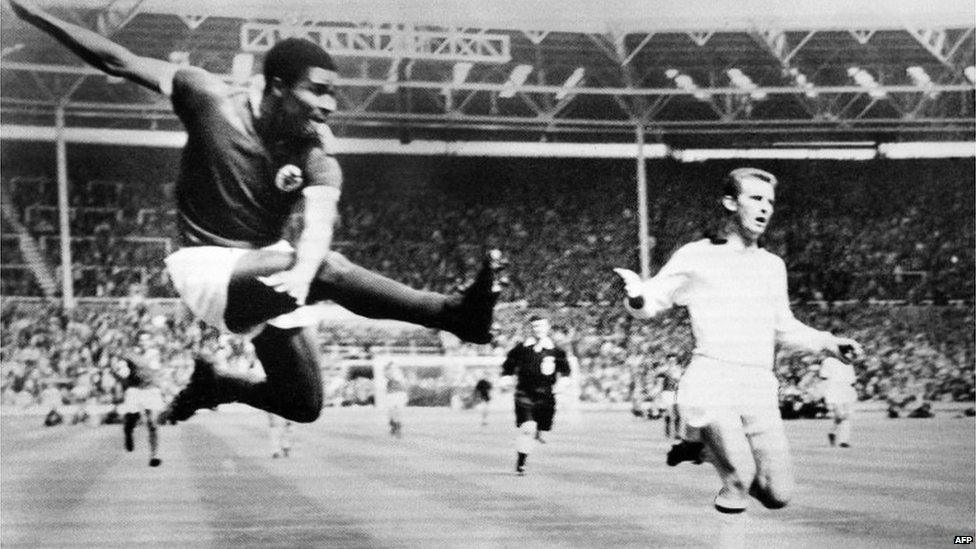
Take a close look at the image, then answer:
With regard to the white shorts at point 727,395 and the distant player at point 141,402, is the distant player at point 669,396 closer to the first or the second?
the white shorts at point 727,395

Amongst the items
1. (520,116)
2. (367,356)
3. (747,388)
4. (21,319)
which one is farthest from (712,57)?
(21,319)

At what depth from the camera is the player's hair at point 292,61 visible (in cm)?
443

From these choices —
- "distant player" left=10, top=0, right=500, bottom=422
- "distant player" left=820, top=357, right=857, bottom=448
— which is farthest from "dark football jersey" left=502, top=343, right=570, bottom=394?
"distant player" left=820, top=357, right=857, bottom=448

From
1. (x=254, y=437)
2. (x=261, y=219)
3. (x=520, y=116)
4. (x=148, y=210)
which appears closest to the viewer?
(x=261, y=219)

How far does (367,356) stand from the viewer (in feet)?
17.9

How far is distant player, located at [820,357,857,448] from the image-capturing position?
5.25 m

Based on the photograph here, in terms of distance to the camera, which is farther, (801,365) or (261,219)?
(801,365)

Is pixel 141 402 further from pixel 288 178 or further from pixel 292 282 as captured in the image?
pixel 288 178

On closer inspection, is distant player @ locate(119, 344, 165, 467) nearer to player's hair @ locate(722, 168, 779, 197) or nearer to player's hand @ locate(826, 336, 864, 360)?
player's hair @ locate(722, 168, 779, 197)

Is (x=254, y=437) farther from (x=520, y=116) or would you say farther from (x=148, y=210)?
(x=520, y=116)

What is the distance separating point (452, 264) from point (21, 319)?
7.67 ft

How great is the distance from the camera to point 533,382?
538cm

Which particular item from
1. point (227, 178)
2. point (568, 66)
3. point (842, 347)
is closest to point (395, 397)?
point (227, 178)

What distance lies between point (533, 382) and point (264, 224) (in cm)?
186
